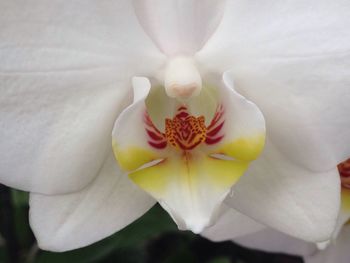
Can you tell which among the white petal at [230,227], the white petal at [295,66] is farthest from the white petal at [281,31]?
the white petal at [230,227]

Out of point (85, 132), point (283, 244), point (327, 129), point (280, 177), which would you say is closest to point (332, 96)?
point (327, 129)

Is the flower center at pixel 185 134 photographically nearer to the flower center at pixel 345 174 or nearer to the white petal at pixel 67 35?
the white petal at pixel 67 35

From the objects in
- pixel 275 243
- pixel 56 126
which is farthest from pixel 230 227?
pixel 56 126

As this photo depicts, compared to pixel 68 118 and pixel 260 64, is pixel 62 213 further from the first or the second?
pixel 260 64

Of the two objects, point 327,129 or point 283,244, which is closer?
point 327,129

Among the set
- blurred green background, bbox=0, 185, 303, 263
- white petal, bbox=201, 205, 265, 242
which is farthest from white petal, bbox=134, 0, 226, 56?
blurred green background, bbox=0, 185, 303, 263

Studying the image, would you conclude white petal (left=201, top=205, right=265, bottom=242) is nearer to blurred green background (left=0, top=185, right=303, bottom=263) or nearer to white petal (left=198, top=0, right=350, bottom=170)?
blurred green background (left=0, top=185, right=303, bottom=263)
